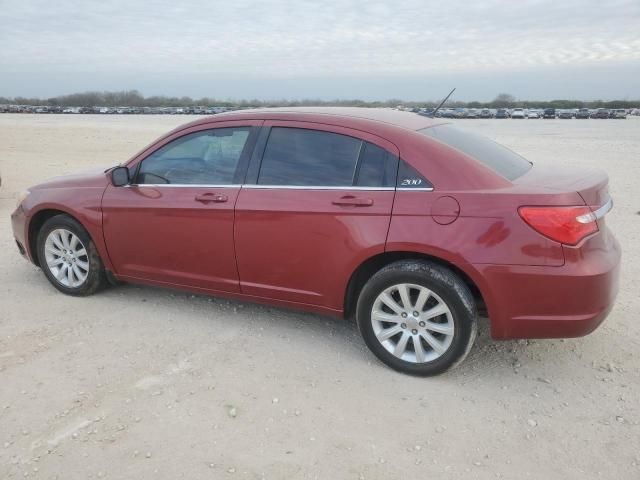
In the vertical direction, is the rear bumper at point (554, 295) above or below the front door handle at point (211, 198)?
below

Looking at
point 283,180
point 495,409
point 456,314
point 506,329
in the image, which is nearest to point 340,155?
point 283,180

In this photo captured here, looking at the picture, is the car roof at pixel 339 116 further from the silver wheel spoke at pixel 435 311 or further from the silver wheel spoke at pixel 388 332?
the silver wheel spoke at pixel 388 332

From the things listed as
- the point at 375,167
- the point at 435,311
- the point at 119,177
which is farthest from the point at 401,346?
the point at 119,177

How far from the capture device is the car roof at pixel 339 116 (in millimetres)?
3910

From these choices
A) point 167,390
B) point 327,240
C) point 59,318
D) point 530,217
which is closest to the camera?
point 530,217

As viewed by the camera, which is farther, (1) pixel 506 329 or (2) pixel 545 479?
(1) pixel 506 329

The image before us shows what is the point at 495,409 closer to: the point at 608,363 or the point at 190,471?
the point at 608,363

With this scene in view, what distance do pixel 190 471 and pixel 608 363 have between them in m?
2.72

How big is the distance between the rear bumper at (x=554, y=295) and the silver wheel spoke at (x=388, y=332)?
22.7 inches

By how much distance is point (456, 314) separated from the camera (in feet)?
11.3

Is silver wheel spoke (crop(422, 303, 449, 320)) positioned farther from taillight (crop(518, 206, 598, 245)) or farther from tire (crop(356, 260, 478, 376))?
taillight (crop(518, 206, 598, 245))

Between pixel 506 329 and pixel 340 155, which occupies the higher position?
pixel 340 155

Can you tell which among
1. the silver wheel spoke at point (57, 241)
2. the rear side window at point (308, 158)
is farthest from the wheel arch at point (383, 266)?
the silver wheel spoke at point (57, 241)

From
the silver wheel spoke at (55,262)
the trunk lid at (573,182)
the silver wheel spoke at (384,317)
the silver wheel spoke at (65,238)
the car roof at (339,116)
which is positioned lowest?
the silver wheel spoke at (55,262)
